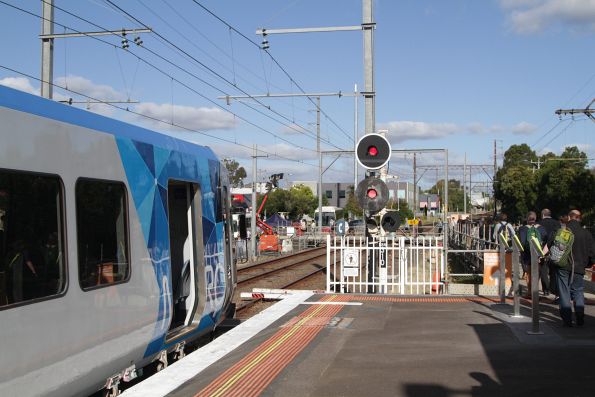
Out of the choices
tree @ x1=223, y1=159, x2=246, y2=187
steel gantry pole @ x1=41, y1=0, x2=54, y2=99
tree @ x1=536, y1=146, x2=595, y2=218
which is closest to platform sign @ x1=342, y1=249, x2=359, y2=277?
steel gantry pole @ x1=41, y1=0, x2=54, y2=99

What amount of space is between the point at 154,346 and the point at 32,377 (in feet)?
7.87

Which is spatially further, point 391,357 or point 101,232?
point 391,357

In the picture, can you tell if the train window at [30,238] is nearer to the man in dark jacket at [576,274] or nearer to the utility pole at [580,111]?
the man in dark jacket at [576,274]

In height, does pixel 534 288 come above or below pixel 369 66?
below

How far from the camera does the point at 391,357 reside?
674cm

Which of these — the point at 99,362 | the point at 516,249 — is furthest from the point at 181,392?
the point at 516,249

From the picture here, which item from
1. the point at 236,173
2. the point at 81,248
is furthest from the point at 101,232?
the point at 236,173

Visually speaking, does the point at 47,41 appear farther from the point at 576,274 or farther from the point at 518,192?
the point at 518,192

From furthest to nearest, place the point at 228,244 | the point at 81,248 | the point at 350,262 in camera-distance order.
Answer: the point at 350,262, the point at 228,244, the point at 81,248

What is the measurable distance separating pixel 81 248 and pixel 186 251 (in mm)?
3180

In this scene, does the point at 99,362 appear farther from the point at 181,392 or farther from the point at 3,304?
the point at 3,304

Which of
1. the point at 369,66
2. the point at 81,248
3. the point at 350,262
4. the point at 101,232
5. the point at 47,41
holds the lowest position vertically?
the point at 350,262

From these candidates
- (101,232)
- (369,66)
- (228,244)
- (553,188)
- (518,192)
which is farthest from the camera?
(518,192)

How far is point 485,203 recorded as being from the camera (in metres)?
124
